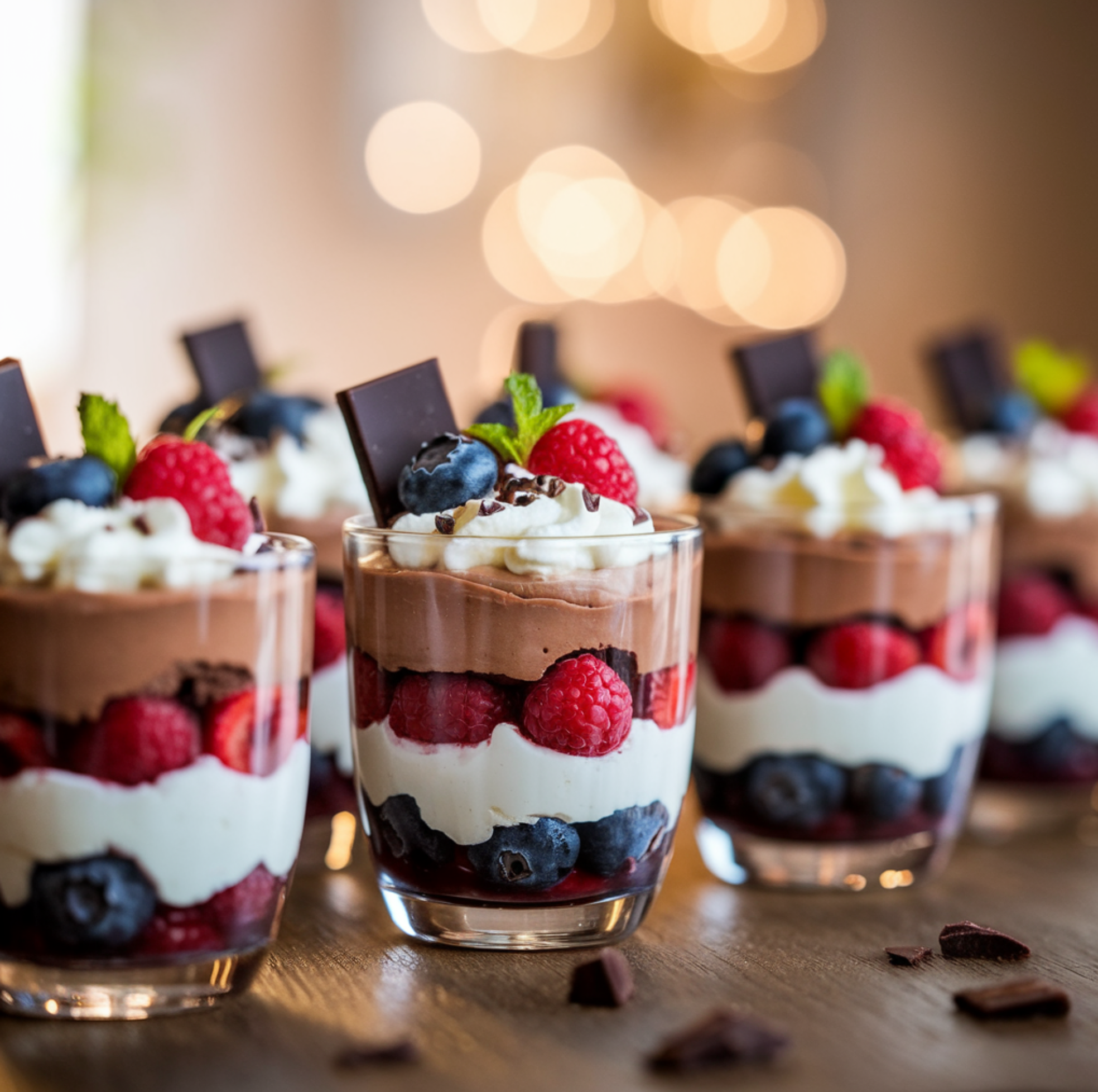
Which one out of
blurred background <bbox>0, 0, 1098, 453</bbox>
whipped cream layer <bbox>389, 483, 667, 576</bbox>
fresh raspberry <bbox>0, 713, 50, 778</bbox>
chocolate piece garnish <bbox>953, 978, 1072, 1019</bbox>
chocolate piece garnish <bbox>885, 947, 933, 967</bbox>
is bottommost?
chocolate piece garnish <bbox>885, 947, 933, 967</bbox>

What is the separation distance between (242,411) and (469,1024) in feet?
2.90

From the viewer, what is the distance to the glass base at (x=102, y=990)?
110 cm

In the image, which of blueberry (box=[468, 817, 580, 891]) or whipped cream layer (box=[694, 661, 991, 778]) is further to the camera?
whipped cream layer (box=[694, 661, 991, 778])

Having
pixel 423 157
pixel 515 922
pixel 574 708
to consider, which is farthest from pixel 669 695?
pixel 423 157

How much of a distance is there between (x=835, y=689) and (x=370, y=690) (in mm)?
528

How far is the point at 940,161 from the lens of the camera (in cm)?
453

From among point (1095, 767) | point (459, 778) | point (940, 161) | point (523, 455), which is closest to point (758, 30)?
point (940, 161)

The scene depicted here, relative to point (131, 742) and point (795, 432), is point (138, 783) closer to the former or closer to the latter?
point (131, 742)

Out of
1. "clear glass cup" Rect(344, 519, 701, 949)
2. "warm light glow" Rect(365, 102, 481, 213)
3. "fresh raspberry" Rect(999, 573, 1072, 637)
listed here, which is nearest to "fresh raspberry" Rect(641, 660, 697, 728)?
"clear glass cup" Rect(344, 519, 701, 949)

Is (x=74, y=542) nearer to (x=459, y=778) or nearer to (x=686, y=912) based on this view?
(x=459, y=778)

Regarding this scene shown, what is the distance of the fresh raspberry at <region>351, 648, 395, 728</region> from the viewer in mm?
1250

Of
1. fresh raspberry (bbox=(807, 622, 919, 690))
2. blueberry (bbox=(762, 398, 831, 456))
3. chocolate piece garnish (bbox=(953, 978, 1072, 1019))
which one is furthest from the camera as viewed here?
blueberry (bbox=(762, 398, 831, 456))

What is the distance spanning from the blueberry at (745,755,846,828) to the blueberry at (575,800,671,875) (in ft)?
0.90

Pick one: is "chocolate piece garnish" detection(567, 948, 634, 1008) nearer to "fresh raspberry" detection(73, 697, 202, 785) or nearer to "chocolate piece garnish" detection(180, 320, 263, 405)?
"fresh raspberry" detection(73, 697, 202, 785)
